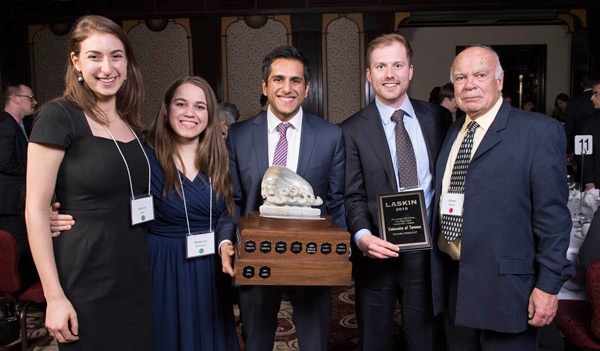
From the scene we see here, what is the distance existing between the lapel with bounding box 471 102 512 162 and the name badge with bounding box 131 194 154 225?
4.16 ft

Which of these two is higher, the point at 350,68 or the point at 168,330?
the point at 350,68

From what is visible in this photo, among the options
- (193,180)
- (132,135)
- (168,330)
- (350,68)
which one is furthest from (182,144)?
(350,68)

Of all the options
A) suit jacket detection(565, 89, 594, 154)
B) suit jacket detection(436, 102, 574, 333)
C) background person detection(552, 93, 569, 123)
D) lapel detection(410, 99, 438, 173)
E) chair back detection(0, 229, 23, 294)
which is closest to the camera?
suit jacket detection(436, 102, 574, 333)

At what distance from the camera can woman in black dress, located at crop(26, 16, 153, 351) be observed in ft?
5.61

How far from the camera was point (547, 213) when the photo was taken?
193 centimetres

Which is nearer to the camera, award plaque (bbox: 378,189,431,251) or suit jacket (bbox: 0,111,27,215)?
award plaque (bbox: 378,189,431,251)

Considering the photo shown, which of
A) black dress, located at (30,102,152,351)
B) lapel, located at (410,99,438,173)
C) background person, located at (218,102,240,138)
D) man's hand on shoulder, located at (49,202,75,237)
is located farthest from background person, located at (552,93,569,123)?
man's hand on shoulder, located at (49,202,75,237)

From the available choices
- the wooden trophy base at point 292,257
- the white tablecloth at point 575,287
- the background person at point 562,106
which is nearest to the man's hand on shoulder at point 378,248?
the wooden trophy base at point 292,257

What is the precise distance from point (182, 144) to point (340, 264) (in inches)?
36.0

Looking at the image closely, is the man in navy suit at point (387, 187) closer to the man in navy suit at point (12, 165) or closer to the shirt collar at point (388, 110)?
the shirt collar at point (388, 110)

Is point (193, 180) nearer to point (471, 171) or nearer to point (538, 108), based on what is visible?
point (471, 171)

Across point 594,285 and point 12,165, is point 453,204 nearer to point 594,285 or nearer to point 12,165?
point 594,285

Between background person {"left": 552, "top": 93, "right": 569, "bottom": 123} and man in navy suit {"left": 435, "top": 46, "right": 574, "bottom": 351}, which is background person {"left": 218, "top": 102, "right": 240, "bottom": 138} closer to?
man in navy suit {"left": 435, "top": 46, "right": 574, "bottom": 351}

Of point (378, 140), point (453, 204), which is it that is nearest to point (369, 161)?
point (378, 140)
